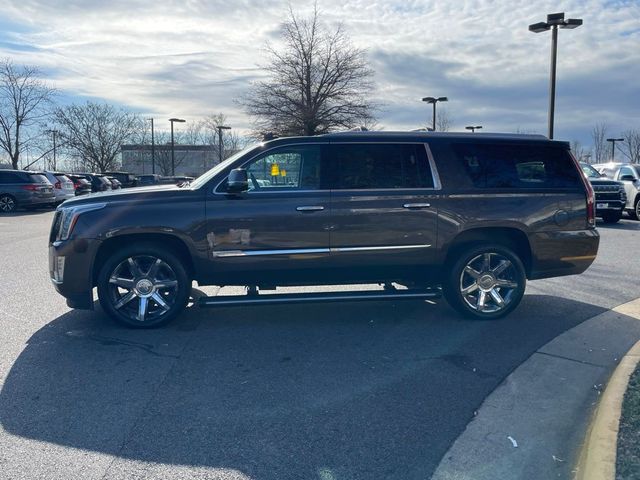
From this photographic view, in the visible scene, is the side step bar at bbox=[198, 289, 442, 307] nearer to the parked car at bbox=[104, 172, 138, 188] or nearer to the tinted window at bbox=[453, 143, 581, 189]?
the tinted window at bbox=[453, 143, 581, 189]

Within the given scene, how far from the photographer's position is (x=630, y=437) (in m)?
3.52

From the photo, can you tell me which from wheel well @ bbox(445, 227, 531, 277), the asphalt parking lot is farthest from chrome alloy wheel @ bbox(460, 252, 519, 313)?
the asphalt parking lot

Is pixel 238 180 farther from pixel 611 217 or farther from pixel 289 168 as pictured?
pixel 611 217

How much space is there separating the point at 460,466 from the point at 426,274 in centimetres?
334

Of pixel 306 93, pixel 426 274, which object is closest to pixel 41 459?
pixel 426 274

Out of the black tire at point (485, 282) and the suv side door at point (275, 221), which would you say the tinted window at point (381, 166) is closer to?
the suv side door at point (275, 221)

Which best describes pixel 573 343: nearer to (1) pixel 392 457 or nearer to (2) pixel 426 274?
(2) pixel 426 274

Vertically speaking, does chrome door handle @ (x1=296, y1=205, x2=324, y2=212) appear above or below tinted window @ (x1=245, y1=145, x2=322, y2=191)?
below

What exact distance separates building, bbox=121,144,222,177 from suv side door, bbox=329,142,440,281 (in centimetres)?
5561

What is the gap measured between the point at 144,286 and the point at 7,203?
65.6 ft

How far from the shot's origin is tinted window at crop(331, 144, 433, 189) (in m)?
6.29

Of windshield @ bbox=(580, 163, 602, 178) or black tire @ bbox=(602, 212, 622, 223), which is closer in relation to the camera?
black tire @ bbox=(602, 212, 622, 223)

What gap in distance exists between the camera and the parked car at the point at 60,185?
2483 cm

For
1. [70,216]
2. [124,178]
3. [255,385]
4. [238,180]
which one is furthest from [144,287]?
[124,178]
